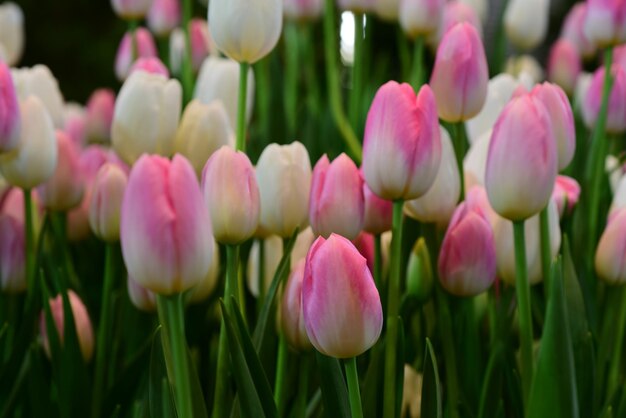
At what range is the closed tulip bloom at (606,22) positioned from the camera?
816mm

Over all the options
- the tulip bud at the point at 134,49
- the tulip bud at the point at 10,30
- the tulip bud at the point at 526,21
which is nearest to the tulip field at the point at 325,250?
the tulip bud at the point at 134,49

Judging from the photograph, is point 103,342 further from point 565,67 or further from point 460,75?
point 565,67

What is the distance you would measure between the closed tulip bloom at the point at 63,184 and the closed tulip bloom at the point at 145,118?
106mm

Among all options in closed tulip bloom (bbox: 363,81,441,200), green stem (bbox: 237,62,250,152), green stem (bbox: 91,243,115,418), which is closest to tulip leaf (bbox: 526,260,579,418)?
closed tulip bloom (bbox: 363,81,441,200)

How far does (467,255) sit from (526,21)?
81 centimetres

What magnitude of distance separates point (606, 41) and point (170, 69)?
0.75 m

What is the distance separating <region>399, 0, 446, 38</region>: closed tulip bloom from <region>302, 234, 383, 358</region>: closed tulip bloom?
1.43ft

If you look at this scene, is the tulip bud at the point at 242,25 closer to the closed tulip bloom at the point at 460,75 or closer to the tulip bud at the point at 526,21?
the closed tulip bloom at the point at 460,75

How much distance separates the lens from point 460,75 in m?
0.66

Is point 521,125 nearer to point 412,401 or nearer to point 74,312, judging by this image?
point 412,401

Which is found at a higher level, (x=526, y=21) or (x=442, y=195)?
(x=526, y=21)

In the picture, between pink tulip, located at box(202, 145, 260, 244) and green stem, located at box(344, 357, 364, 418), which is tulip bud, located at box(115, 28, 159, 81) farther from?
green stem, located at box(344, 357, 364, 418)

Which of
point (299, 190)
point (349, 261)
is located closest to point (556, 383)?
point (349, 261)

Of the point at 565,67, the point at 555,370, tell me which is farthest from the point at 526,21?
the point at 555,370
